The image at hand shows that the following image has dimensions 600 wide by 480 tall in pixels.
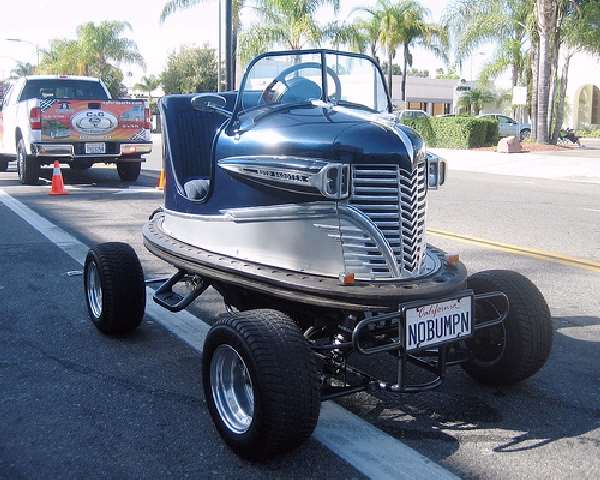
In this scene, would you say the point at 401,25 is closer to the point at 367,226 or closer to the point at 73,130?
the point at 73,130

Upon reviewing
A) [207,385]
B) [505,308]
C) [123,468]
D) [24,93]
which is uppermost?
[24,93]

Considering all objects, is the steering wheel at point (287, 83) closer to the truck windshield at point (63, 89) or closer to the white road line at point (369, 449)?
the white road line at point (369, 449)

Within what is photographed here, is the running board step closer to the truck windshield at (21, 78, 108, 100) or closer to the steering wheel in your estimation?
the steering wheel

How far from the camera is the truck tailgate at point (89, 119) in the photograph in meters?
14.2

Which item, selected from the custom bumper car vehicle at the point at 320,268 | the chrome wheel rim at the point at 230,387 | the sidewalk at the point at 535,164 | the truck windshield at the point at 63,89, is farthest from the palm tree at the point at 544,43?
the chrome wheel rim at the point at 230,387

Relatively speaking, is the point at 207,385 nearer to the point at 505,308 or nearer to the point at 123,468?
the point at 123,468

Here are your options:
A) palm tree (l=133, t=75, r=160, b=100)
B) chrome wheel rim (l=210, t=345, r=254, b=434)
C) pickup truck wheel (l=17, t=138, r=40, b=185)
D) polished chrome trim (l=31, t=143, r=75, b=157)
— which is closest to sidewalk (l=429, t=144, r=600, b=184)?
polished chrome trim (l=31, t=143, r=75, b=157)

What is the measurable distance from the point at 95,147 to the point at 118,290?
32.9 feet

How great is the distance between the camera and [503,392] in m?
4.22

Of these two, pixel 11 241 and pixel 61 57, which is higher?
pixel 61 57

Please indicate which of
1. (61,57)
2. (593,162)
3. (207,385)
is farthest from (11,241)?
(61,57)

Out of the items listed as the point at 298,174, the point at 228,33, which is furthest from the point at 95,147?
the point at 298,174

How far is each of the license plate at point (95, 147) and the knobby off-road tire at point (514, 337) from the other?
37.7 ft

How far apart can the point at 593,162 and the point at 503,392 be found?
2102cm
